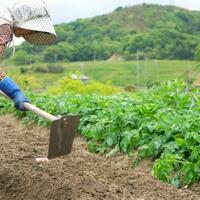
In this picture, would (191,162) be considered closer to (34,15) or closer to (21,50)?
(34,15)

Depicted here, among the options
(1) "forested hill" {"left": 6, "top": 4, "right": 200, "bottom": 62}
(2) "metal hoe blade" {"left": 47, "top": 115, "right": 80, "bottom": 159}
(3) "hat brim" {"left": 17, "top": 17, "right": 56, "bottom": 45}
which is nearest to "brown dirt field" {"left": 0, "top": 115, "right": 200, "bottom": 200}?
(2) "metal hoe blade" {"left": 47, "top": 115, "right": 80, "bottom": 159}

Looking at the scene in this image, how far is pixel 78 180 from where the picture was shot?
414cm

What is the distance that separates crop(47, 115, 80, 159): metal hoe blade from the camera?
388 cm

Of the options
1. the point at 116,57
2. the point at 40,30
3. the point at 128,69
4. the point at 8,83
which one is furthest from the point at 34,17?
the point at 116,57

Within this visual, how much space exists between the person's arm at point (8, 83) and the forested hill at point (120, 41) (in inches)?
1401

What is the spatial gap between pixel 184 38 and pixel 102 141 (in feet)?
140

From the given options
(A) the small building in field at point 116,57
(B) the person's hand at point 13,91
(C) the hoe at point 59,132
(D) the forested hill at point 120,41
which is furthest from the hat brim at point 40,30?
(A) the small building in field at point 116,57

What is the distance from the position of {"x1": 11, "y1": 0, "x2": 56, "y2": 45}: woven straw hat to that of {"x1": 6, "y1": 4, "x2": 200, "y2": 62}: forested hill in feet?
116

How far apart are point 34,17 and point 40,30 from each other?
10 centimetres

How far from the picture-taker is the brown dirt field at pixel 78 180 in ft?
12.5

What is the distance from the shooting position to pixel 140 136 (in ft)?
17.6

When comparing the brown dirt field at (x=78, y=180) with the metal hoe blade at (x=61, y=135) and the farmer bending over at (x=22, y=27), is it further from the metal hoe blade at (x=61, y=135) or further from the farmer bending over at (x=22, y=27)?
the farmer bending over at (x=22, y=27)

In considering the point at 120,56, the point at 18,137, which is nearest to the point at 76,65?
the point at 120,56

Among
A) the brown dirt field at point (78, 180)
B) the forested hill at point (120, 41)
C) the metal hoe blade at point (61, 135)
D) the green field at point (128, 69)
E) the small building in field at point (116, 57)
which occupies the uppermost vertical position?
the metal hoe blade at point (61, 135)
